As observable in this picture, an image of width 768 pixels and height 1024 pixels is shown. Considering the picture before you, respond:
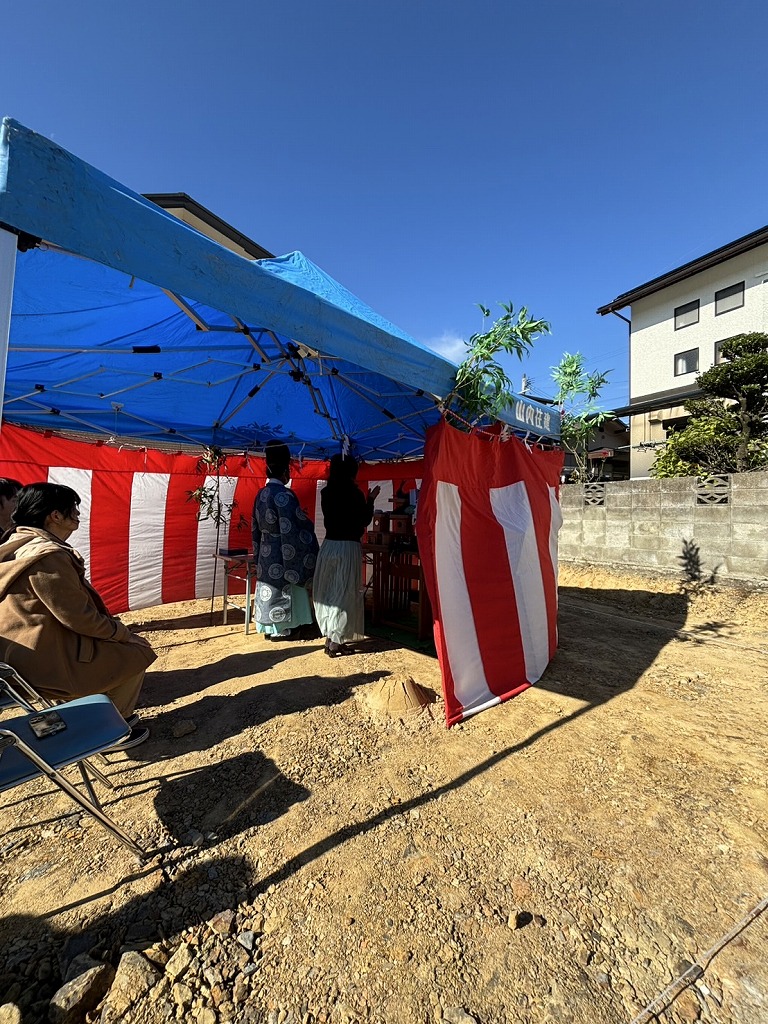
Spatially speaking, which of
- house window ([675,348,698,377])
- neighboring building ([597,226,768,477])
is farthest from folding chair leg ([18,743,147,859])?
house window ([675,348,698,377])

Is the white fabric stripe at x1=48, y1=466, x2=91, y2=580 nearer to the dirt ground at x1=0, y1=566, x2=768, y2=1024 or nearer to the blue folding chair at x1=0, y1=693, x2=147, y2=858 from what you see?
the dirt ground at x1=0, y1=566, x2=768, y2=1024

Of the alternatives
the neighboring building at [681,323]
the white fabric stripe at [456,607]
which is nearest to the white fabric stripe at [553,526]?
the white fabric stripe at [456,607]

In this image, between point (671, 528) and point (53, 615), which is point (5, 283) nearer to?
point (53, 615)

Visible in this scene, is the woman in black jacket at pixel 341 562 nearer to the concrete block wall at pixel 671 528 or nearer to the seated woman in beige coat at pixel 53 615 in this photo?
the seated woman in beige coat at pixel 53 615

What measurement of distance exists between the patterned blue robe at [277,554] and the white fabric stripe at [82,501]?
81.9 inches

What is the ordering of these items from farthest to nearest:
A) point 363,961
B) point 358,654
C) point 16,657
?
1. point 358,654
2. point 16,657
3. point 363,961

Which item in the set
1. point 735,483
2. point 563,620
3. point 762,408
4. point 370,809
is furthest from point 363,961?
point 762,408

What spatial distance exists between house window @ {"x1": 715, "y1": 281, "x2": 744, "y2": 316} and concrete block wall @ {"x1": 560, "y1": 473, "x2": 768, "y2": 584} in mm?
9178

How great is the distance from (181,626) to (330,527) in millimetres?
2224

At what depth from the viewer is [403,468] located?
574 cm

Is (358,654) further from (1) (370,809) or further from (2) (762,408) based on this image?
(2) (762,408)

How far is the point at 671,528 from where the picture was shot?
6.53 metres

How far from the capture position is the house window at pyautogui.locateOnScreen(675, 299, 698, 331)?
12.9 meters

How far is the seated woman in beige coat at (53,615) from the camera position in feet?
6.45
